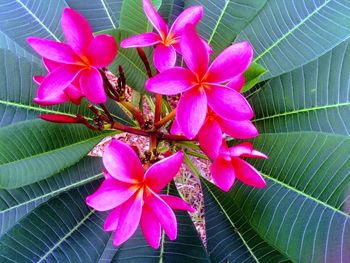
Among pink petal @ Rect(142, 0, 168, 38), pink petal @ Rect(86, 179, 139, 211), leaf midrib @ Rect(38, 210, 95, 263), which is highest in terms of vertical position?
pink petal @ Rect(142, 0, 168, 38)

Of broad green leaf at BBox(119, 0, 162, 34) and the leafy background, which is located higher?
broad green leaf at BBox(119, 0, 162, 34)

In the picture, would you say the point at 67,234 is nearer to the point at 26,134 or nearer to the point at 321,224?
the point at 26,134

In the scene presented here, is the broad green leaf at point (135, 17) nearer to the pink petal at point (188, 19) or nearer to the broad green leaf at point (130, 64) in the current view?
the broad green leaf at point (130, 64)

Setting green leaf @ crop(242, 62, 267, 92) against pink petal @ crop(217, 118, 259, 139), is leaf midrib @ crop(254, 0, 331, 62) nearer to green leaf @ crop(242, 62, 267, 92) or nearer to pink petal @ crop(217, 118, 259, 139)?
green leaf @ crop(242, 62, 267, 92)

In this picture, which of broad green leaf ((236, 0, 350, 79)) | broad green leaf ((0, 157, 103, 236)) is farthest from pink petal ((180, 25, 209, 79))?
broad green leaf ((0, 157, 103, 236))

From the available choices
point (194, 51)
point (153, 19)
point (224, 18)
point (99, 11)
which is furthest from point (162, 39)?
point (99, 11)

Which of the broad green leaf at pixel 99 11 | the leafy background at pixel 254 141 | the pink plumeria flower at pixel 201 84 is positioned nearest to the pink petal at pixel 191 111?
the pink plumeria flower at pixel 201 84
